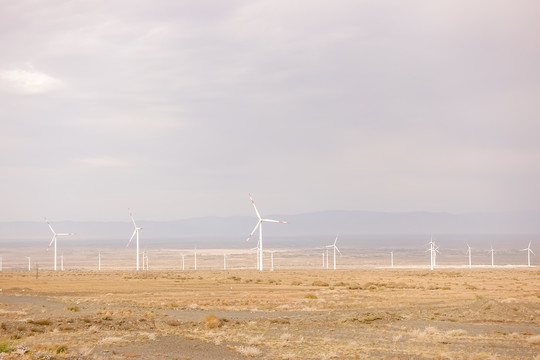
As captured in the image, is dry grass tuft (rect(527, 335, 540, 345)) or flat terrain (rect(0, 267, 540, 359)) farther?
dry grass tuft (rect(527, 335, 540, 345))

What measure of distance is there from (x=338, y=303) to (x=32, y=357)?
32537 millimetres

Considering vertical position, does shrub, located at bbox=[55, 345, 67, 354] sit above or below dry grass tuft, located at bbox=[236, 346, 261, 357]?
above

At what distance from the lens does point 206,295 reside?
6181 centimetres

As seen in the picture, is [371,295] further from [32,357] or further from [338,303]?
[32,357]

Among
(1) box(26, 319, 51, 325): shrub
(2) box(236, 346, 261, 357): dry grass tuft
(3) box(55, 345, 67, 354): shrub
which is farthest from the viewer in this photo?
(1) box(26, 319, 51, 325): shrub

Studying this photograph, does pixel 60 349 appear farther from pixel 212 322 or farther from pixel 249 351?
pixel 212 322

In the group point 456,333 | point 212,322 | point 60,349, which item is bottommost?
point 456,333

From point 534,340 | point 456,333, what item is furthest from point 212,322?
point 534,340

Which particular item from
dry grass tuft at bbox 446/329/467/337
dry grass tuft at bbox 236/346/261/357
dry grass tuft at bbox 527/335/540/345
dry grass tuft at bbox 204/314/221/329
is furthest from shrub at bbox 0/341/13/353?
dry grass tuft at bbox 527/335/540/345

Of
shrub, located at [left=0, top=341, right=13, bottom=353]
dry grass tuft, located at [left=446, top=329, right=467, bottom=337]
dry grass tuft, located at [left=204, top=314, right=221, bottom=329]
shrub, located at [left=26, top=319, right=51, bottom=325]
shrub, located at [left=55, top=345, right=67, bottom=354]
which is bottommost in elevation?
dry grass tuft, located at [left=446, top=329, right=467, bottom=337]

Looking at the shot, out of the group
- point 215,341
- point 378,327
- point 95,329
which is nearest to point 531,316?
point 378,327

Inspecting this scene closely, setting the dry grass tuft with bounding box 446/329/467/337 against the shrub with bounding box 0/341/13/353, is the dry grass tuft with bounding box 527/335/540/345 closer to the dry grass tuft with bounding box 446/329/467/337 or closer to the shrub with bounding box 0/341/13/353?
the dry grass tuft with bounding box 446/329/467/337

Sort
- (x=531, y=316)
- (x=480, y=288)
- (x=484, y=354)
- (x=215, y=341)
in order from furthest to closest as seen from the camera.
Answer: (x=480, y=288), (x=531, y=316), (x=215, y=341), (x=484, y=354)

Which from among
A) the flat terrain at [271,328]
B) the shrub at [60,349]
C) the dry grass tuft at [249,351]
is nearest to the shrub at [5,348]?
the flat terrain at [271,328]
